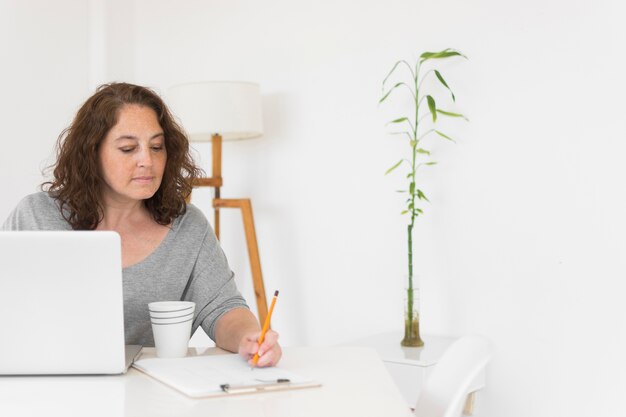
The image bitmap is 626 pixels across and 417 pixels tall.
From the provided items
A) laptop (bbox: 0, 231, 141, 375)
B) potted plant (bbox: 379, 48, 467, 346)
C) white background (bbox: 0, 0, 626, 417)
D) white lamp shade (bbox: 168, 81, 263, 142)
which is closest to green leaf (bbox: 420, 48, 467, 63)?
potted plant (bbox: 379, 48, 467, 346)

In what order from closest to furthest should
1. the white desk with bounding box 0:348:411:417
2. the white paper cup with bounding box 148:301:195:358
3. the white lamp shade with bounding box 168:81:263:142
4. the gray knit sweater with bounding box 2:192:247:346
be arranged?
the white desk with bounding box 0:348:411:417
the white paper cup with bounding box 148:301:195:358
the gray knit sweater with bounding box 2:192:247:346
the white lamp shade with bounding box 168:81:263:142

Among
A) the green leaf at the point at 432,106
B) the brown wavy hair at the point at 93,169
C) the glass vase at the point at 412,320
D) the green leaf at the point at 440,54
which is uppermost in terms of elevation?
the green leaf at the point at 440,54

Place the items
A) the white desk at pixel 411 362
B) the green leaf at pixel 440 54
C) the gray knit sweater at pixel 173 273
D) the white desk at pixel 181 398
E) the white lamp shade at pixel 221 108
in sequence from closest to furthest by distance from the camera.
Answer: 1. the white desk at pixel 181 398
2. the gray knit sweater at pixel 173 273
3. the white desk at pixel 411 362
4. the green leaf at pixel 440 54
5. the white lamp shade at pixel 221 108

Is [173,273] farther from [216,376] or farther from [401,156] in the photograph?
[401,156]

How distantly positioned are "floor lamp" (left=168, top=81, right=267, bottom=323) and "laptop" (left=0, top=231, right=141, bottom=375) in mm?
1946

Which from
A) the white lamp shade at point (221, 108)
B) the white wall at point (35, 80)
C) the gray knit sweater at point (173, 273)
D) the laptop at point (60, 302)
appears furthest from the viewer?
the white wall at point (35, 80)

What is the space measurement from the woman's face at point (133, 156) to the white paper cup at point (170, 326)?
441 mm

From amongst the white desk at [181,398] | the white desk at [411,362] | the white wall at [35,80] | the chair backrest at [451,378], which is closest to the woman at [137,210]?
the white desk at [181,398]

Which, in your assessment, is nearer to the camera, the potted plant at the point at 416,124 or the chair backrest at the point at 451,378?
the chair backrest at the point at 451,378

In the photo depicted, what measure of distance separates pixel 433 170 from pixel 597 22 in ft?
2.57

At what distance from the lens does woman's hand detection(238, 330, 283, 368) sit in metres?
1.21

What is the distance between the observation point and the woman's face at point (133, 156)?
5.49ft

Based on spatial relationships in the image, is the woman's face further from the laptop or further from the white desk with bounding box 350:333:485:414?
the white desk with bounding box 350:333:485:414

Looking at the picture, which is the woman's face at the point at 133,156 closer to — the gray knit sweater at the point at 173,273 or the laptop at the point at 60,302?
the gray knit sweater at the point at 173,273
